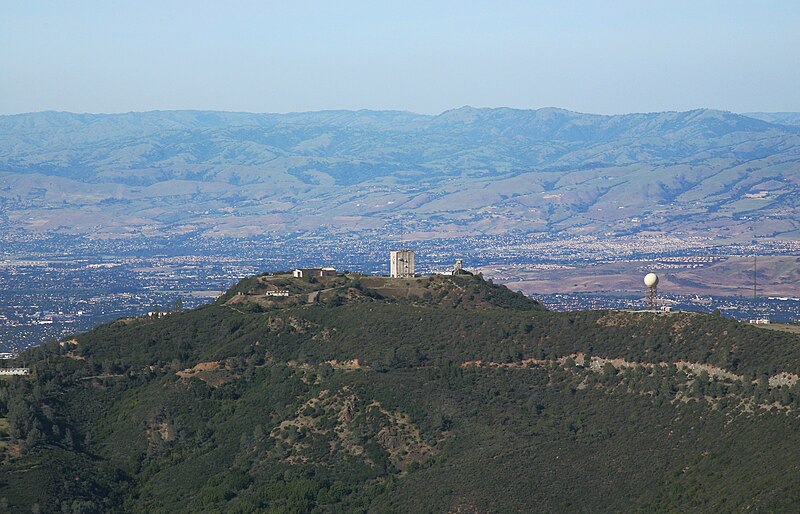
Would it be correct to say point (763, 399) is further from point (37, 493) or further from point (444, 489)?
point (37, 493)

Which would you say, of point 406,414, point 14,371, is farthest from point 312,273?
point 406,414

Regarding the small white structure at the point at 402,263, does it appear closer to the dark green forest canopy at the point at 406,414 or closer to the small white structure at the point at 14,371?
the dark green forest canopy at the point at 406,414

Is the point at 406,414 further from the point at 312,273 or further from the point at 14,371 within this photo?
the point at 312,273

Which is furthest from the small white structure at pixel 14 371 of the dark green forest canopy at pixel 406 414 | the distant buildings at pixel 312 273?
the distant buildings at pixel 312 273

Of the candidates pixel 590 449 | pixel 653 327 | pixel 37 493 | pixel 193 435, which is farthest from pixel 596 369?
pixel 37 493

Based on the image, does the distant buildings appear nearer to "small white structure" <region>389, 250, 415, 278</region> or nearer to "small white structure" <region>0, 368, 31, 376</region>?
"small white structure" <region>389, 250, 415, 278</region>

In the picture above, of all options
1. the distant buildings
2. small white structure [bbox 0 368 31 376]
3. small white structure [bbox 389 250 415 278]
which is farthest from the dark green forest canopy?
small white structure [bbox 389 250 415 278]

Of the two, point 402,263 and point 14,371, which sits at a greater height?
point 402,263

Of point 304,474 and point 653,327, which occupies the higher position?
point 653,327
